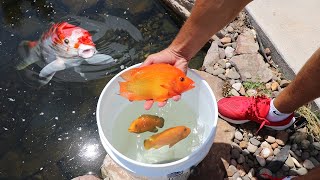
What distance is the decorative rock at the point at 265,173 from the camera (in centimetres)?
271

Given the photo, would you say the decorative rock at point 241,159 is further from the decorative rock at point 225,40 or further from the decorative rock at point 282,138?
the decorative rock at point 225,40

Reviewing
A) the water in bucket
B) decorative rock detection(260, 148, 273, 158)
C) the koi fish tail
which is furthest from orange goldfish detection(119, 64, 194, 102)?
the koi fish tail

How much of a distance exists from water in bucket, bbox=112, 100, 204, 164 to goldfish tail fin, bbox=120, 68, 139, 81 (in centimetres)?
37

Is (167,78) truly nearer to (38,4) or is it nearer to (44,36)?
(44,36)

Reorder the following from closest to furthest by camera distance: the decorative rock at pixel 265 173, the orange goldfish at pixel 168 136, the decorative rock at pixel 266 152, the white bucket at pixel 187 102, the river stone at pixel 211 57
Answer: the white bucket at pixel 187 102, the orange goldfish at pixel 168 136, the decorative rock at pixel 265 173, the decorative rock at pixel 266 152, the river stone at pixel 211 57

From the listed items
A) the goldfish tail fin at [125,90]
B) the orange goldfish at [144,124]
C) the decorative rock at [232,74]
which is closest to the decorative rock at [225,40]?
the decorative rock at [232,74]

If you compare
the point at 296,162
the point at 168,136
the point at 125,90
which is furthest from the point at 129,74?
the point at 296,162

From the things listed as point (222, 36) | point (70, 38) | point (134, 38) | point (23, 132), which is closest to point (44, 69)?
point (70, 38)

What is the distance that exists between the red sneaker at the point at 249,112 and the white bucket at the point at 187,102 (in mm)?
414

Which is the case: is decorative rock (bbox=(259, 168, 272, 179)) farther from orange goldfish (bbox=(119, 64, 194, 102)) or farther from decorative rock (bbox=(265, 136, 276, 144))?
orange goldfish (bbox=(119, 64, 194, 102))

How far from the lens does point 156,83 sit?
7.14 ft

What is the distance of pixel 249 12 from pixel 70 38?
1585 millimetres

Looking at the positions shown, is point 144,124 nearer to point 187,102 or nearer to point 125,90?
point 125,90

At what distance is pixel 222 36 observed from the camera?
3578mm
